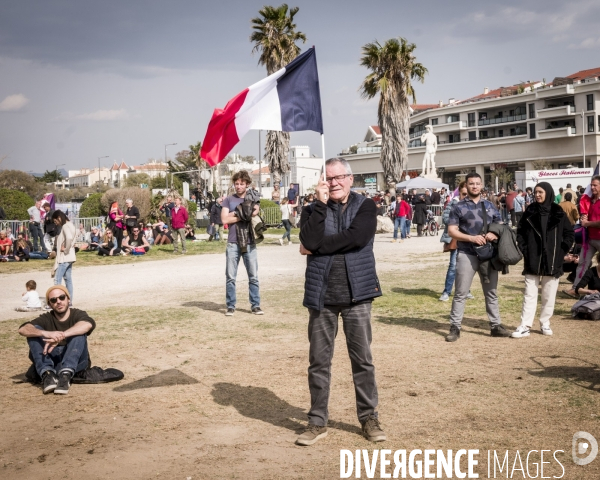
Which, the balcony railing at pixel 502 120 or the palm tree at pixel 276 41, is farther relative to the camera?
the balcony railing at pixel 502 120

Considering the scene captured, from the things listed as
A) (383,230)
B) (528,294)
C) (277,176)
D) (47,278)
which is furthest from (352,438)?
(277,176)

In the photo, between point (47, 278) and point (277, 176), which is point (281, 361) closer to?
point (47, 278)

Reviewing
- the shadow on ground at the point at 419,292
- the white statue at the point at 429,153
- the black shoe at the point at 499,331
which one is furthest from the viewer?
the white statue at the point at 429,153

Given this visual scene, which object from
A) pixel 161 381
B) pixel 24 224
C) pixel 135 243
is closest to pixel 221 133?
pixel 161 381

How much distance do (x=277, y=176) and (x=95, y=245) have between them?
20924 millimetres

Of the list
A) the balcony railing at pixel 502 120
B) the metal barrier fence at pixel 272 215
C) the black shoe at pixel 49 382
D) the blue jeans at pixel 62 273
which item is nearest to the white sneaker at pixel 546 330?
the black shoe at pixel 49 382

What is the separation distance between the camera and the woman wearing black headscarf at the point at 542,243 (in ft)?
28.1

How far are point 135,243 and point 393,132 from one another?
80.7 ft

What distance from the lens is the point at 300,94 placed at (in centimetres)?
724

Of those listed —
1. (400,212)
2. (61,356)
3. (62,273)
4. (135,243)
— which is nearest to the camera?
(61,356)

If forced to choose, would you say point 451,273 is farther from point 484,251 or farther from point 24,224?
point 24,224

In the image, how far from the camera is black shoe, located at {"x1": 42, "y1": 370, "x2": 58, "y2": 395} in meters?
6.77

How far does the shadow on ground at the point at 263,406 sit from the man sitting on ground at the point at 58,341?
142cm

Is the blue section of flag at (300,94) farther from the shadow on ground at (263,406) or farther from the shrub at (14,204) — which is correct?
the shrub at (14,204)
